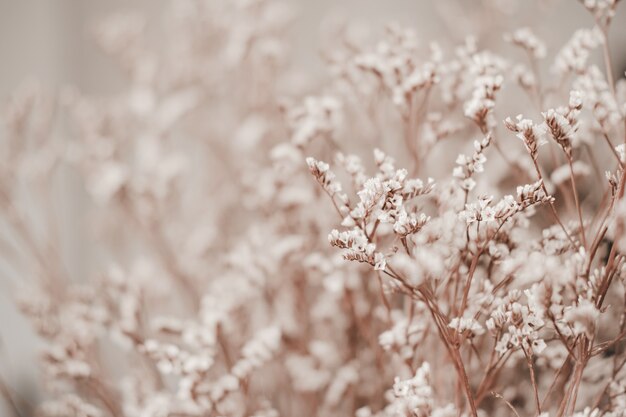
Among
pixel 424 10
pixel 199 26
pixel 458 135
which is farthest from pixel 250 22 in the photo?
pixel 424 10

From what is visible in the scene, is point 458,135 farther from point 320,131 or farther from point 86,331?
point 86,331

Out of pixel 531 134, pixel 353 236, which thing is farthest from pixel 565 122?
pixel 353 236

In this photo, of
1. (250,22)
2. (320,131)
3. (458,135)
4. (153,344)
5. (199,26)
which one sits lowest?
(153,344)

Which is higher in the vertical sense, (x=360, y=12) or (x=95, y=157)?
(x=360, y=12)

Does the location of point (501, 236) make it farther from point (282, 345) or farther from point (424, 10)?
point (424, 10)

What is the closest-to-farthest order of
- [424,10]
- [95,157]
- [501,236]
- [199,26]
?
[501,236] < [95,157] < [199,26] < [424,10]

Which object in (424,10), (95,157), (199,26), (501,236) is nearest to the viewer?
(501,236)

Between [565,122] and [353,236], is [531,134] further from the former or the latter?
[353,236]

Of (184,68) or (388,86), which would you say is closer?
(388,86)
